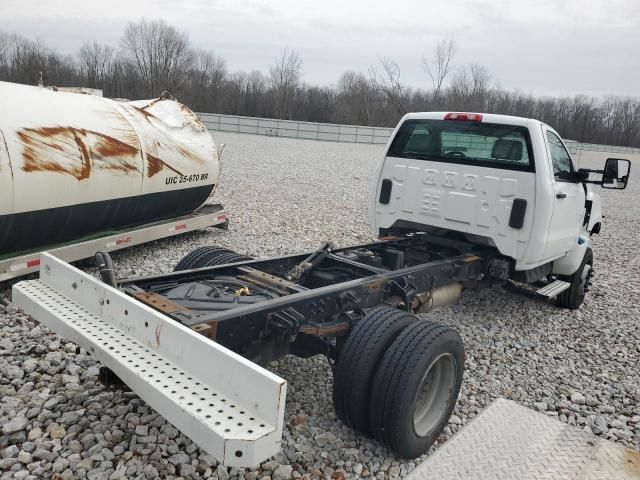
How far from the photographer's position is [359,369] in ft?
10.7

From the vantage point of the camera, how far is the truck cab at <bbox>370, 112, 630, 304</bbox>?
5.21 metres

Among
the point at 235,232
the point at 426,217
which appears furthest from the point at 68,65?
the point at 426,217

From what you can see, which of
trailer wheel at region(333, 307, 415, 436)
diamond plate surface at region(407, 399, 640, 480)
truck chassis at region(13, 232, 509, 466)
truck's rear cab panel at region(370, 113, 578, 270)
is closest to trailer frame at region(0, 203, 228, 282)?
truck chassis at region(13, 232, 509, 466)

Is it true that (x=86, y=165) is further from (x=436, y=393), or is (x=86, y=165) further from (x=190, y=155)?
(x=436, y=393)

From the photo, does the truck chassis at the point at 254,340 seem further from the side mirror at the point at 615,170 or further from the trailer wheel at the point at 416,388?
the side mirror at the point at 615,170

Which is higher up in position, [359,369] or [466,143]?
[466,143]

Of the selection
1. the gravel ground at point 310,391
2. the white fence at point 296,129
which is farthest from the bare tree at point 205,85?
the gravel ground at point 310,391

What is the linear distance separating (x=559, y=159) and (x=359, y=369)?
3.60 m

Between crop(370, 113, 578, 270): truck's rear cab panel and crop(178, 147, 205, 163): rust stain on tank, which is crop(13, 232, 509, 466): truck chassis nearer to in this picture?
crop(370, 113, 578, 270): truck's rear cab panel

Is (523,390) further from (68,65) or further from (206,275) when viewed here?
(68,65)

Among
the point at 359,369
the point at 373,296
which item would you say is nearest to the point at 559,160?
the point at 373,296

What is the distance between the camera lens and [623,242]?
36.8 feet

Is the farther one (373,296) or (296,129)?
(296,129)

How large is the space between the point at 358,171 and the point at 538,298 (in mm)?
14294
